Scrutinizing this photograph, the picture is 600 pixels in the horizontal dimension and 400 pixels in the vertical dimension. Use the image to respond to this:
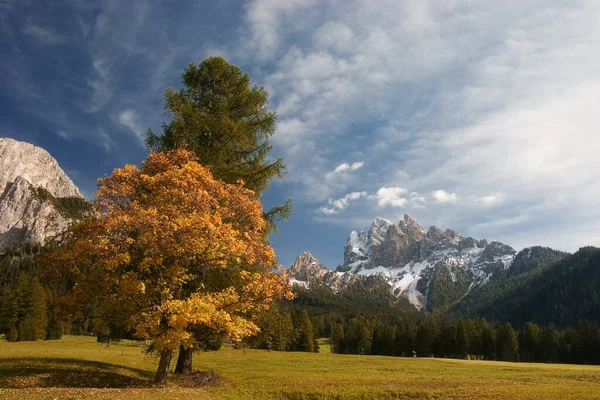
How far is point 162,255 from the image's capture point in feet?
60.1

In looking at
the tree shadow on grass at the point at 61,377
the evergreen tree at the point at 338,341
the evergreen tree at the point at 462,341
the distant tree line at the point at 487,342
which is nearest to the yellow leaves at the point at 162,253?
the tree shadow on grass at the point at 61,377

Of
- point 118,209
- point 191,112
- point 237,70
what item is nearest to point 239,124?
point 191,112

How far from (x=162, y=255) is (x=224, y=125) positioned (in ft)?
41.2

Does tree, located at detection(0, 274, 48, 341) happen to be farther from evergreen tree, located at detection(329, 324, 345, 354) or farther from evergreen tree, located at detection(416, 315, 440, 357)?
evergreen tree, located at detection(416, 315, 440, 357)

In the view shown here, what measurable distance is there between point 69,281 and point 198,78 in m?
18.1

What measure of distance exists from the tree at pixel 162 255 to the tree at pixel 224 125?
20.5 ft

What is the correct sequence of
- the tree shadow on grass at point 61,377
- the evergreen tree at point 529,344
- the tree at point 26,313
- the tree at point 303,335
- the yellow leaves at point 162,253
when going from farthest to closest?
the evergreen tree at point 529,344, the tree at point 303,335, the tree at point 26,313, the tree shadow on grass at point 61,377, the yellow leaves at point 162,253

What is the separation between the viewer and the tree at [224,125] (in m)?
27.6

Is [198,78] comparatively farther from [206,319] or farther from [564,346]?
[564,346]

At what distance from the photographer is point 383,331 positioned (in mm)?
124688

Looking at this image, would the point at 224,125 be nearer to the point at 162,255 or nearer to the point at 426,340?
the point at 162,255

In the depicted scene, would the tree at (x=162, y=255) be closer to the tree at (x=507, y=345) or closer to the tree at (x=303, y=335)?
the tree at (x=303, y=335)

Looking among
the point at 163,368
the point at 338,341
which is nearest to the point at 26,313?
the point at 163,368

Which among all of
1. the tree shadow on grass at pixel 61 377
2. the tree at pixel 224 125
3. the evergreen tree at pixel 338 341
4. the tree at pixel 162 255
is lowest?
the evergreen tree at pixel 338 341
